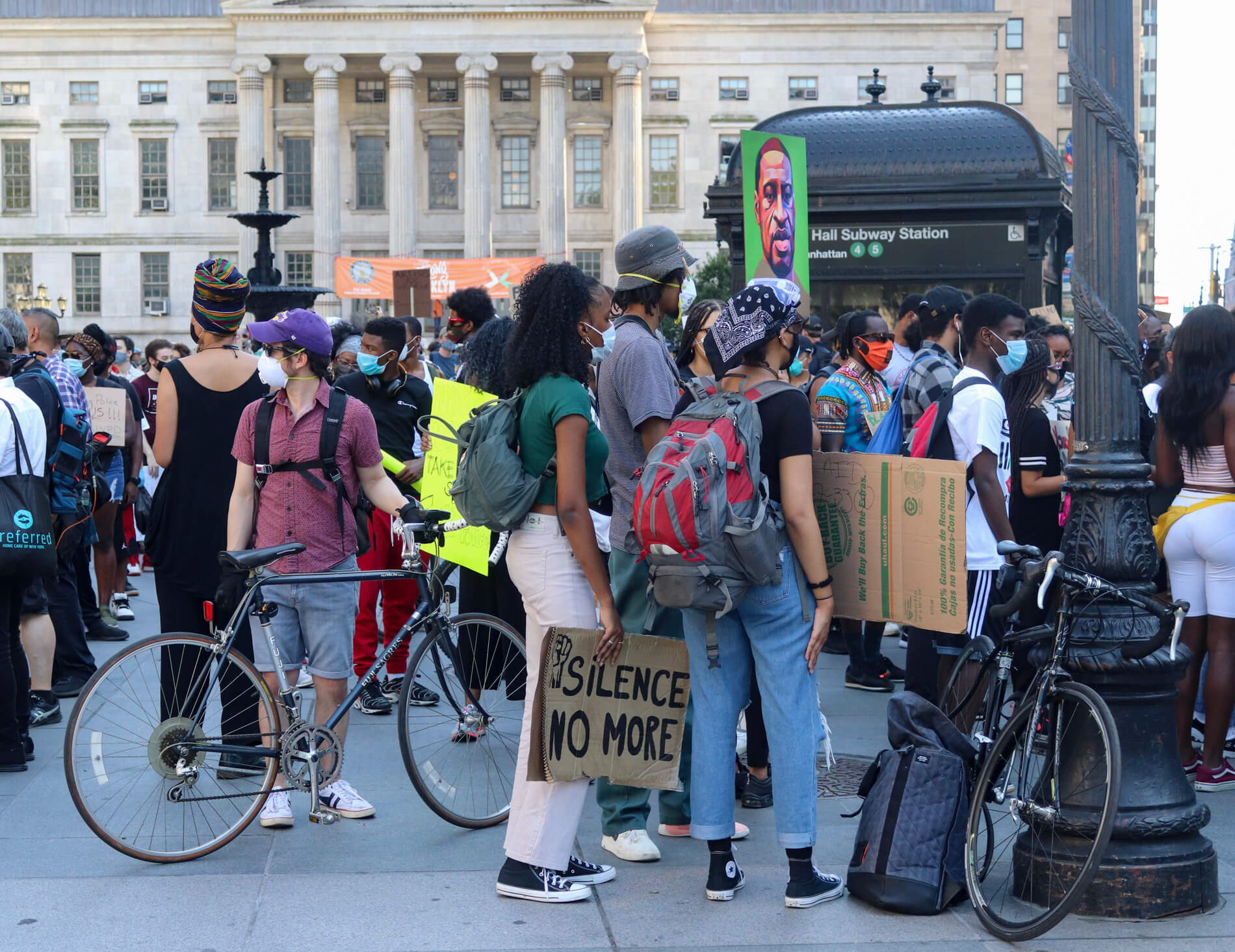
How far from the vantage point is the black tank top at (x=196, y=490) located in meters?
5.98

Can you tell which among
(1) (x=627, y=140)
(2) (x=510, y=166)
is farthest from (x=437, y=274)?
(2) (x=510, y=166)

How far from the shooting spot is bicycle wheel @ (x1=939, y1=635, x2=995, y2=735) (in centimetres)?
507

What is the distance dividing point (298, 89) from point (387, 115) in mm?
4238

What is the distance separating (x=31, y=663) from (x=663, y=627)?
3818 millimetres

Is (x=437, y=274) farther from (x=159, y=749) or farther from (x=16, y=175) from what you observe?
(x=159, y=749)

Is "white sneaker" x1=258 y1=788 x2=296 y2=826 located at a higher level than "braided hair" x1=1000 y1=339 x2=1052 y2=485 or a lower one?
lower

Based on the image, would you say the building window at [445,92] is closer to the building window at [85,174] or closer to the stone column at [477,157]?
the stone column at [477,157]

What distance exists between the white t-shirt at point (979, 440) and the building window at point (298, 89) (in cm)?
6539

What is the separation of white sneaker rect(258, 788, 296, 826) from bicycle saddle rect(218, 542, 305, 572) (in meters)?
0.94

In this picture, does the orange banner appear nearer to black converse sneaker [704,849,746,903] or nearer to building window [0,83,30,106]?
building window [0,83,30,106]

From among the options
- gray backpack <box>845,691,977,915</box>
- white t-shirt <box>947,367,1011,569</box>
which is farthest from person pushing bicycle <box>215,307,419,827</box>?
white t-shirt <box>947,367,1011,569</box>

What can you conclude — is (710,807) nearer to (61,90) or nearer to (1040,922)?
(1040,922)

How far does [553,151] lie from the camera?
64188 millimetres

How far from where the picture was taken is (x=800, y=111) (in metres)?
14.5
